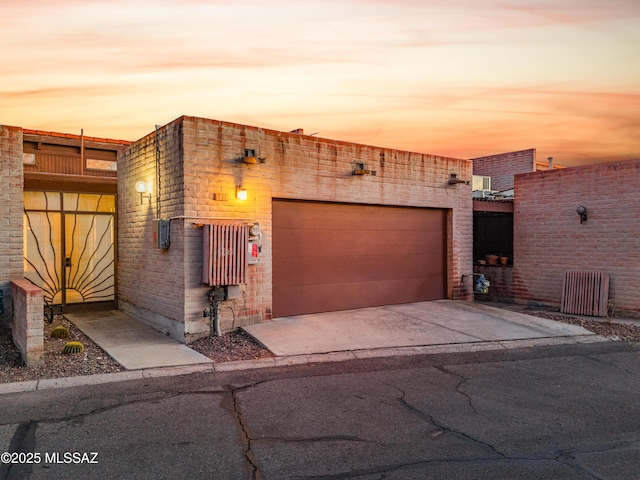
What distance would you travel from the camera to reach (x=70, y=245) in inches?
437

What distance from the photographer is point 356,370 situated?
6.87m

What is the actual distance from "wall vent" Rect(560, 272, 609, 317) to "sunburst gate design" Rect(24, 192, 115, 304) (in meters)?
11.0

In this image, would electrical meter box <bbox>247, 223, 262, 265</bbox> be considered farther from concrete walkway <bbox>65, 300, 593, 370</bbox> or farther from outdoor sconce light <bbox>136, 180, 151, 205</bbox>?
outdoor sconce light <bbox>136, 180, 151, 205</bbox>

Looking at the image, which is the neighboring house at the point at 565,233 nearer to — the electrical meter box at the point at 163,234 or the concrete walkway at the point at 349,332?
the concrete walkway at the point at 349,332

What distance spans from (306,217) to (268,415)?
555 cm

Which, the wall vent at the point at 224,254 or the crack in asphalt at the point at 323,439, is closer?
the crack in asphalt at the point at 323,439

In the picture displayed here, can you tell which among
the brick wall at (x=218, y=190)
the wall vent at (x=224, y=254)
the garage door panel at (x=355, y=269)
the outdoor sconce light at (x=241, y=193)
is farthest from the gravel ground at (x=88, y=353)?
the outdoor sconce light at (x=241, y=193)

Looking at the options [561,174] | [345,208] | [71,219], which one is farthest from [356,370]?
[561,174]

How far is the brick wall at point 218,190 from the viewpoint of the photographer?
8.48m

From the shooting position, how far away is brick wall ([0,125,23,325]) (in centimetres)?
875

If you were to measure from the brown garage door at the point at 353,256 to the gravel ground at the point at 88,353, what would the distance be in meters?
1.71

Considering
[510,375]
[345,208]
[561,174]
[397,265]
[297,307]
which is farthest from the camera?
[561,174]

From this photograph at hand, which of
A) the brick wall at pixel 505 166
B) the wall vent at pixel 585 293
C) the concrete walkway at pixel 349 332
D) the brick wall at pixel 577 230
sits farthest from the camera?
the brick wall at pixel 505 166

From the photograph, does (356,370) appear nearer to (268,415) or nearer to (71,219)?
(268,415)
